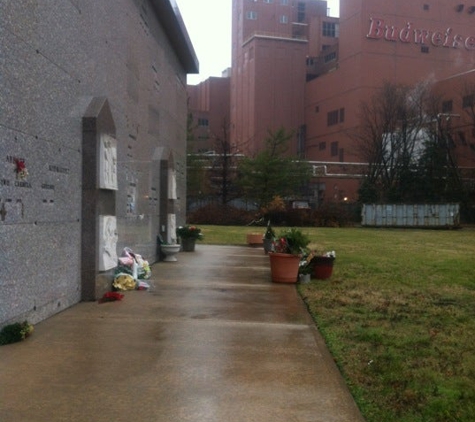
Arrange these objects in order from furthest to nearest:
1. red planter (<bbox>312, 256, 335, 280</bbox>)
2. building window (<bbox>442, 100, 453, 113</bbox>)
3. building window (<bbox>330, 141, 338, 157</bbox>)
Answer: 1. building window (<bbox>330, 141, 338, 157</bbox>)
2. building window (<bbox>442, 100, 453, 113</bbox>)
3. red planter (<bbox>312, 256, 335, 280</bbox>)

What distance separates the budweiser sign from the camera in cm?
6750

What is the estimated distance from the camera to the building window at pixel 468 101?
5575 centimetres

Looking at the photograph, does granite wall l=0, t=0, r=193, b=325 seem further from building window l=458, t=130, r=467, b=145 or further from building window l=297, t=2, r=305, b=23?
building window l=297, t=2, r=305, b=23

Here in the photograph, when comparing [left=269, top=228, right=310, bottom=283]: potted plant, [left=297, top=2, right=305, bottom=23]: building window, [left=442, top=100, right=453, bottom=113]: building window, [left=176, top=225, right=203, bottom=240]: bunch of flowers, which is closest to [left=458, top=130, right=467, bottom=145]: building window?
[left=442, top=100, right=453, bottom=113]: building window

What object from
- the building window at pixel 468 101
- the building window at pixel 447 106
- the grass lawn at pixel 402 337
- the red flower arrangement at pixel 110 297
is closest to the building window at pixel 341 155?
the building window at pixel 447 106

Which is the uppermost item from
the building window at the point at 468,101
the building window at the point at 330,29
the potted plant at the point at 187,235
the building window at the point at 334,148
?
the building window at the point at 330,29

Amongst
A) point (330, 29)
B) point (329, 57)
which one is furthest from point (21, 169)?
point (330, 29)

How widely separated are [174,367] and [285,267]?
6.47m

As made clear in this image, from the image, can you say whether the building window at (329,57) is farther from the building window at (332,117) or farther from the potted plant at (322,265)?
the potted plant at (322,265)

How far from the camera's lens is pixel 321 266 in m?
12.7

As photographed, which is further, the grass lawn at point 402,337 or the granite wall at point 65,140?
the granite wall at point 65,140

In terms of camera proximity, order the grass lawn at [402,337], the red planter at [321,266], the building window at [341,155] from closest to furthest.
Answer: the grass lawn at [402,337] → the red planter at [321,266] → the building window at [341,155]

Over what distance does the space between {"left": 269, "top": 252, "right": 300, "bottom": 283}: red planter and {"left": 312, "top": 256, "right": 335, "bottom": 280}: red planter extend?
71 centimetres

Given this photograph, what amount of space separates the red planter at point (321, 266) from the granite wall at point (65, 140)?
364 centimetres
